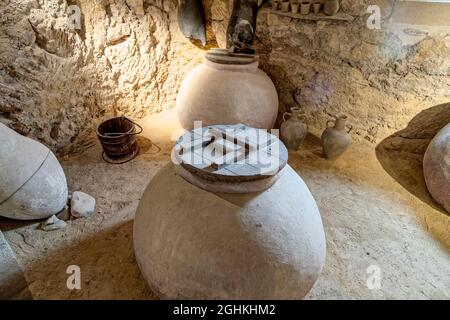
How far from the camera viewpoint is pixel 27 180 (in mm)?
2270

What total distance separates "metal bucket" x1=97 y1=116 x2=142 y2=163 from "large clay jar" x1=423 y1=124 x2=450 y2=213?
118 inches

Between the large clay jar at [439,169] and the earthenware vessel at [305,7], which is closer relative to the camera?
the large clay jar at [439,169]

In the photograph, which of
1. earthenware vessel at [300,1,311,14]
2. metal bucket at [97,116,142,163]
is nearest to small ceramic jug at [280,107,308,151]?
earthenware vessel at [300,1,311,14]

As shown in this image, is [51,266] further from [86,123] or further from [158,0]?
[158,0]

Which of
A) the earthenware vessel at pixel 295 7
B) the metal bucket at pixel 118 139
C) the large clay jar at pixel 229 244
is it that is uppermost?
the earthenware vessel at pixel 295 7

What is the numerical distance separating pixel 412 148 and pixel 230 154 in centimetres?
288

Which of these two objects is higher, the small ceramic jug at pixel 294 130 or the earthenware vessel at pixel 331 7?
the earthenware vessel at pixel 331 7

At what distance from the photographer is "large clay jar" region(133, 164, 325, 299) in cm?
145

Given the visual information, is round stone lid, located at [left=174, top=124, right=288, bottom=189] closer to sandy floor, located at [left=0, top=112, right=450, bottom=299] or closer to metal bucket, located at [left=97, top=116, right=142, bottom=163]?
sandy floor, located at [left=0, top=112, right=450, bottom=299]

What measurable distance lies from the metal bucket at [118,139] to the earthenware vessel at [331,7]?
2453 mm

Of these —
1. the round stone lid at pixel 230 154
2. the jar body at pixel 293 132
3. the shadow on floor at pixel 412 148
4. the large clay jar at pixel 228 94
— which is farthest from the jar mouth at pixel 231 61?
the shadow on floor at pixel 412 148

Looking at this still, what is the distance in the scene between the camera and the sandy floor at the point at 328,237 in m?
2.03

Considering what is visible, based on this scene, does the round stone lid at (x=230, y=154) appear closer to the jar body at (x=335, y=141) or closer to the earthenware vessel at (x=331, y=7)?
the jar body at (x=335, y=141)

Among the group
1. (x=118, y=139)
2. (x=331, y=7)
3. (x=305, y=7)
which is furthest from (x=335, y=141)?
(x=118, y=139)
